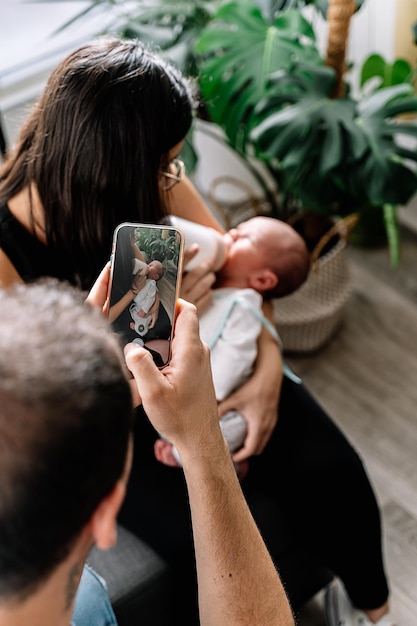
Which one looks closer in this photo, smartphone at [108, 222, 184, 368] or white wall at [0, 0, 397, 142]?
smartphone at [108, 222, 184, 368]

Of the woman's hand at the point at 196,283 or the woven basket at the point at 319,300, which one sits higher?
the woman's hand at the point at 196,283

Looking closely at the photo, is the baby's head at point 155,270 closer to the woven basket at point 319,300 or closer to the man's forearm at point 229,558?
the man's forearm at point 229,558

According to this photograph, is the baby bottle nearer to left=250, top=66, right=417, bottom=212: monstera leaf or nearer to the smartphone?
left=250, top=66, right=417, bottom=212: monstera leaf

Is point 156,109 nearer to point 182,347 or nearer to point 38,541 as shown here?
point 182,347

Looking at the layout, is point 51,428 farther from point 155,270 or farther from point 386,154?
point 386,154

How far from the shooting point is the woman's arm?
4.62 feet

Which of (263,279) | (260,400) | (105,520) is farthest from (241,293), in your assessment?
(105,520)

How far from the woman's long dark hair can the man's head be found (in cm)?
60

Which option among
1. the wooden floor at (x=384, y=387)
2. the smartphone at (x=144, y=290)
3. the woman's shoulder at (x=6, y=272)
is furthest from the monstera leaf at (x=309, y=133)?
the smartphone at (x=144, y=290)

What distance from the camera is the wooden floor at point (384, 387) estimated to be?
175 centimetres

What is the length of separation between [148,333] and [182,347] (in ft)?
0.25

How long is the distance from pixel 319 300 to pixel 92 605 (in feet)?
3.92

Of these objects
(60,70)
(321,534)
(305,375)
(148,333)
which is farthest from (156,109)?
(305,375)

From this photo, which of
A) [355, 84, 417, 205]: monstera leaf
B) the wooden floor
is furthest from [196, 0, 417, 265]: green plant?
the wooden floor
